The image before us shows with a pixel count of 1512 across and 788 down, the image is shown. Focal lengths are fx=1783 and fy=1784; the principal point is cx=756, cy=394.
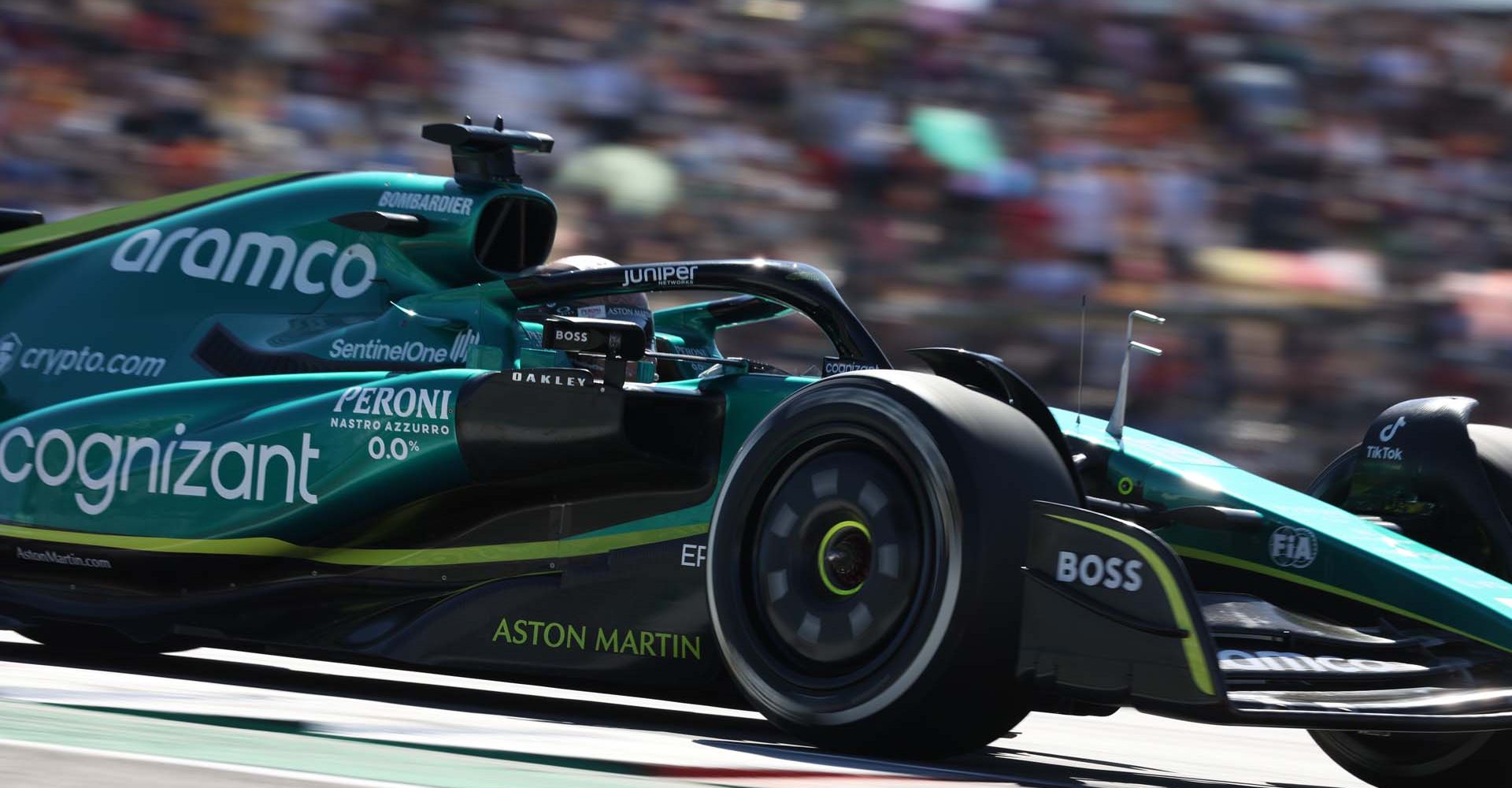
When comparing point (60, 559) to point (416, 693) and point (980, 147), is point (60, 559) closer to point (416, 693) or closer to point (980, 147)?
point (416, 693)

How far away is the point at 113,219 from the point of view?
6.58 metres

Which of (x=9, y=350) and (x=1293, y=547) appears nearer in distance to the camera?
(x=1293, y=547)

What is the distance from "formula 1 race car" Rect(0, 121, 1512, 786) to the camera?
3756 mm

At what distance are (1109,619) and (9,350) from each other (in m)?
4.36

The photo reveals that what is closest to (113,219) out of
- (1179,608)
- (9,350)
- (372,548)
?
(9,350)

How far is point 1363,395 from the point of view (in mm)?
9172

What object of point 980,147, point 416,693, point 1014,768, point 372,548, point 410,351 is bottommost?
point 416,693

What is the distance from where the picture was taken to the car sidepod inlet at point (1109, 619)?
11.9ft

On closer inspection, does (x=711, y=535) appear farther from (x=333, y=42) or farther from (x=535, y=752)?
(x=333, y=42)

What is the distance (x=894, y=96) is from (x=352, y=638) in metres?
6.90

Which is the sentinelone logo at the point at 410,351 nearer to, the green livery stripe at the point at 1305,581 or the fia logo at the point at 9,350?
the fia logo at the point at 9,350

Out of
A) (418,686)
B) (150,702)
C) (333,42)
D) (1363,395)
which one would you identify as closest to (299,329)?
(418,686)

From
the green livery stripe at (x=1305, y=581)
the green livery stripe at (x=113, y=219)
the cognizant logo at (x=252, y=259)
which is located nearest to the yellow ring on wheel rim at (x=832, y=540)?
the green livery stripe at (x=1305, y=581)

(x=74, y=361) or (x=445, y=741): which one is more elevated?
(x=74, y=361)
